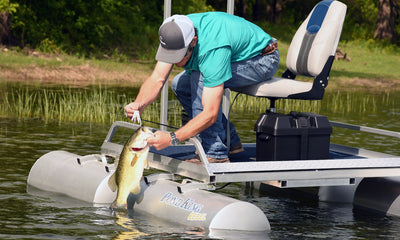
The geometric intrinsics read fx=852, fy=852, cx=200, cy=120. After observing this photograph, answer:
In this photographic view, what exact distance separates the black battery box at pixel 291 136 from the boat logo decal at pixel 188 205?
2.97 ft

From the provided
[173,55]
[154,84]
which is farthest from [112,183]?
[173,55]

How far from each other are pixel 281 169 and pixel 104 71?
1955cm

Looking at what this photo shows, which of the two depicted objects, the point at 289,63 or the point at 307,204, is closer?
the point at 289,63

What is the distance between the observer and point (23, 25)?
31.2m

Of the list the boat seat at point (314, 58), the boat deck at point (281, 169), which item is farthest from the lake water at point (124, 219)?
the boat seat at point (314, 58)

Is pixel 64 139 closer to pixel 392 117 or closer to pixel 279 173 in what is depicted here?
pixel 279 173

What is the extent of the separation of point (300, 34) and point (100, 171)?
235 cm

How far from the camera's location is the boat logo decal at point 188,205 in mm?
7016

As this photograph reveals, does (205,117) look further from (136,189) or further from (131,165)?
(136,189)

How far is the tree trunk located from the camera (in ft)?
137

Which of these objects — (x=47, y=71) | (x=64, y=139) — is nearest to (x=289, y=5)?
(x=47, y=71)

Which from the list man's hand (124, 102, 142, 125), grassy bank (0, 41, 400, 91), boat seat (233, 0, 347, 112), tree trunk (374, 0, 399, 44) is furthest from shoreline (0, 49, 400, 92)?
man's hand (124, 102, 142, 125)

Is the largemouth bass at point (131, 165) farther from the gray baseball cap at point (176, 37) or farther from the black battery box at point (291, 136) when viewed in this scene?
the black battery box at point (291, 136)

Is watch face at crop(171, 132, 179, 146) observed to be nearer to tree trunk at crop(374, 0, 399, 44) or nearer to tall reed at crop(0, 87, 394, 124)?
tall reed at crop(0, 87, 394, 124)
